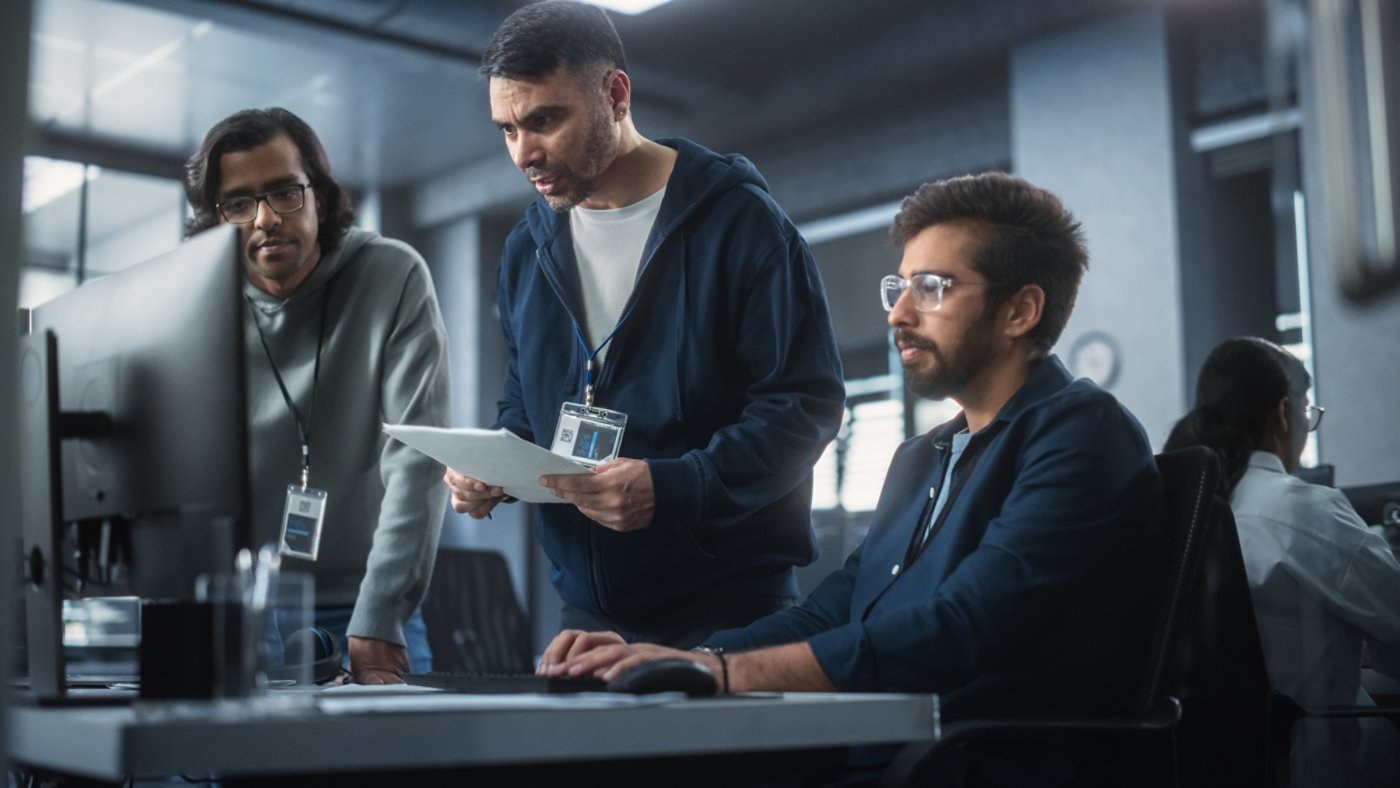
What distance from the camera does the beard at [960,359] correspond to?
1.76 meters

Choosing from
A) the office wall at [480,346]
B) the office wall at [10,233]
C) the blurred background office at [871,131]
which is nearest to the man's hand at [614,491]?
the office wall at [10,233]

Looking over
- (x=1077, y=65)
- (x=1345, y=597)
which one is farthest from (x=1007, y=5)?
(x=1345, y=597)

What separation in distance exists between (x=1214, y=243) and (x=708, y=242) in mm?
4356

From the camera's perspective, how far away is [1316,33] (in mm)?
945

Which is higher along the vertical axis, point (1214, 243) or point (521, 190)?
point (521, 190)

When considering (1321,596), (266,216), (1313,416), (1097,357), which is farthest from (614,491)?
(1097,357)

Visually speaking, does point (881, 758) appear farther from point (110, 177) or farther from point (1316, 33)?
point (110, 177)

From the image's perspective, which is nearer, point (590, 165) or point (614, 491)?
point (614, 491)

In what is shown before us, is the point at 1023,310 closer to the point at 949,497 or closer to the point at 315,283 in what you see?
the point at 949,497

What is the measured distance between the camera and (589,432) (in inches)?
74.3

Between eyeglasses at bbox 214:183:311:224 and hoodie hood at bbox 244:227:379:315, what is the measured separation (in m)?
0.10

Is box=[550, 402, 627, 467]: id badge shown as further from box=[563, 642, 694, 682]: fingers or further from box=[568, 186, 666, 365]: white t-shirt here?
box=[563, 642, 694, 682]: fingers

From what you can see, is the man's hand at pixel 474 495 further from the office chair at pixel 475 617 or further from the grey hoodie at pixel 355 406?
the office chair at pixel 475 617

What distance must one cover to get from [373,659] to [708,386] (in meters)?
0.61
